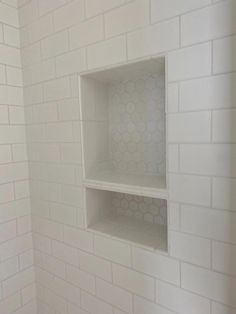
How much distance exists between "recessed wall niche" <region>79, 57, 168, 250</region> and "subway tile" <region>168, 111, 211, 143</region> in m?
0.24

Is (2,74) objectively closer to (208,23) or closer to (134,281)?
(208,23)

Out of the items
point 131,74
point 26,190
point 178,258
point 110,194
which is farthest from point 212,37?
point 26,190

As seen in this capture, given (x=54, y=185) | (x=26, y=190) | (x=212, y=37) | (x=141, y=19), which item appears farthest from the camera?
(x=26, y=190)

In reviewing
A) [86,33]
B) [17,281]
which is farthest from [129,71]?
[17,281]

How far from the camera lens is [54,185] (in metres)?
1.17

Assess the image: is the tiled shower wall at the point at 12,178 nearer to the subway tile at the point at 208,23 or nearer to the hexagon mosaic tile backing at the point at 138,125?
the hexagon mosaic tile backing at the point at 138,125

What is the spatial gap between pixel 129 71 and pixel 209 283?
83 centimetres

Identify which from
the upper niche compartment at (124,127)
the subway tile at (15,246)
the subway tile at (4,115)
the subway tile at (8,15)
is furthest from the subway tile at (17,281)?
the subway tile at (8,15)

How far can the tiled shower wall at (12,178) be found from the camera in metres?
1.18

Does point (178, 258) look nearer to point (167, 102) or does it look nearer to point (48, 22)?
point (167, 102)

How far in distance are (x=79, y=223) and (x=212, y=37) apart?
2.98 ft

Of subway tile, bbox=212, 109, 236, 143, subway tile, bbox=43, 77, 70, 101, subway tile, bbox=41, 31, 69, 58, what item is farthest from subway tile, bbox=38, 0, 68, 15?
subway tile, bbox=212, 109, 236, 143

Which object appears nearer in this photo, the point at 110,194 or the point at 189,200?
the point at 189,200

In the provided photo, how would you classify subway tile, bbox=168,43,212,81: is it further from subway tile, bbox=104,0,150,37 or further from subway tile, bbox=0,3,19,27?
subway tile, bbox=0,3,19,27
